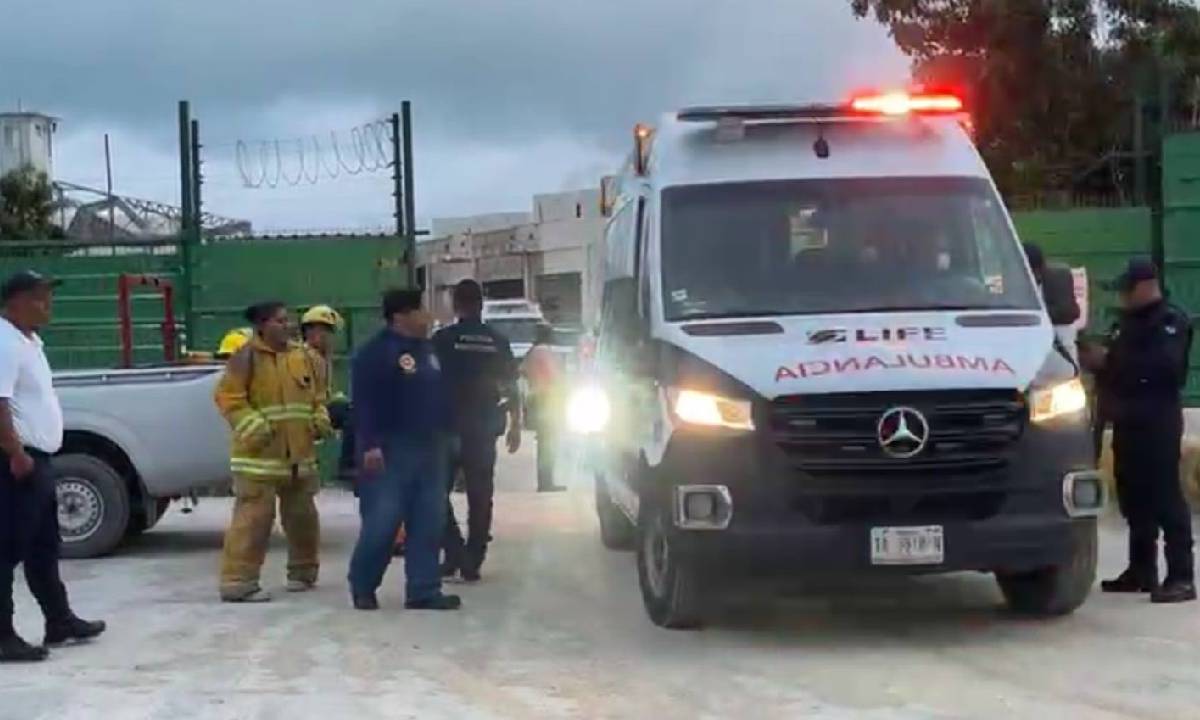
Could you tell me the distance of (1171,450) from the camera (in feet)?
31.0

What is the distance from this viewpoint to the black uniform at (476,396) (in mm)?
10641

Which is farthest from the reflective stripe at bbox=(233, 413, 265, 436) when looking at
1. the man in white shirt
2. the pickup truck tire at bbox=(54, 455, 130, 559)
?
the pickup truck tire at bbox=(54, 455, 130, 559)

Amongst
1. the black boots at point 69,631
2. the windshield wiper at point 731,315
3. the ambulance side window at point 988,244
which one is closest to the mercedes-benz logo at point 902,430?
the windshield wiper at point 731,315

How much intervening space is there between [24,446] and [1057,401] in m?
4.81

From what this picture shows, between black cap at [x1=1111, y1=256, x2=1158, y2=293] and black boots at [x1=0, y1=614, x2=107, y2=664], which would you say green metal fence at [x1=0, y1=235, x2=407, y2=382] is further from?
black cap at [x1=1111, y1=256, x2=1158, y2=293]

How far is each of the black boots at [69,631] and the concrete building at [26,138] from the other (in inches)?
1736

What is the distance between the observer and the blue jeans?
9.80 meters

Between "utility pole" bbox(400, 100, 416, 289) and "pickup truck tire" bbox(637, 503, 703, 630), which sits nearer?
"pickup truck tire" bbox(637, 503, 703, 630)

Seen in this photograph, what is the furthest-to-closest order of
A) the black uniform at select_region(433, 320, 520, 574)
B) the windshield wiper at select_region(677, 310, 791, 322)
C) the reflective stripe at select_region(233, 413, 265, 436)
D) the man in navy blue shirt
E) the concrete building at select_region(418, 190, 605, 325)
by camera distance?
the concrete building at select_region(418, 190, 605, 325) → the black uniform at select_region(433, 320, 520, 574) → the reflective stripe at select_region(233, 413, 265, 436) → the man in navy blue shirt → the windshield wiper at select_region(677, 310, 791, 322)

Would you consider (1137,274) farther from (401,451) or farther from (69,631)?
(69,631)

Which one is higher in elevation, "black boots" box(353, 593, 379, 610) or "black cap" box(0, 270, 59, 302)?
"black cap" box(0, 270, 59, 302)

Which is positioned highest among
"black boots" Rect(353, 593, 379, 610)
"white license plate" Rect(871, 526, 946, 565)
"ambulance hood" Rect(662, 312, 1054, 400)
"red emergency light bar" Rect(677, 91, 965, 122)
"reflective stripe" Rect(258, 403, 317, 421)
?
"red emergency light bar" Rect(677, 91, 965, 122)

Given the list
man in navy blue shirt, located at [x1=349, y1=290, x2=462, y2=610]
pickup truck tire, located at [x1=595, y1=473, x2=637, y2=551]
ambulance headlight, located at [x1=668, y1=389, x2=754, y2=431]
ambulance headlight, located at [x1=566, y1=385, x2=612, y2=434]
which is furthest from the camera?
pickup truck tire, located at [x1=595, y1=473, x2=637, y2=551]

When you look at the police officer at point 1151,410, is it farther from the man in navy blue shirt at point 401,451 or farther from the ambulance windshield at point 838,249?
the man in navy blue shirt at point 401,451
